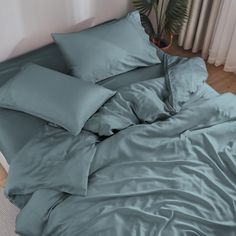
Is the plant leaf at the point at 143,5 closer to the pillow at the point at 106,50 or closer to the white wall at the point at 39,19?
the white wall at the point at 39,19

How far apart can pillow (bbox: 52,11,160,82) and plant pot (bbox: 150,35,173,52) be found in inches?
20.8

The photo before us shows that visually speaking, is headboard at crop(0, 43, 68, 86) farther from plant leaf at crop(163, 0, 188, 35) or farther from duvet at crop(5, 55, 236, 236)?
plant leaf at crop(163, 0, 188, 35)

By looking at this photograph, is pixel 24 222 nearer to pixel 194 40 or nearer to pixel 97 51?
pixel 97 51

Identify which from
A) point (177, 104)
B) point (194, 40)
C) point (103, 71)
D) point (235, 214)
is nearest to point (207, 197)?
point (235, 214)

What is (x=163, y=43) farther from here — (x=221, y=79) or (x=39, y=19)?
(x=39, y=19)

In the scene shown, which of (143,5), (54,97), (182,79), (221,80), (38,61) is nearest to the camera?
(54,97)

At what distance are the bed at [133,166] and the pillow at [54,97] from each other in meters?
0.04

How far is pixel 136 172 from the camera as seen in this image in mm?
1558

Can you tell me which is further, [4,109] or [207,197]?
[4,109]

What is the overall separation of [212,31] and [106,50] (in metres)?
1.12

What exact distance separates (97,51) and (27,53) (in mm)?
488

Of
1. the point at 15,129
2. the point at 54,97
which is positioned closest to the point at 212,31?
the point at 54,97

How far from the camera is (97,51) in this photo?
2.03 m

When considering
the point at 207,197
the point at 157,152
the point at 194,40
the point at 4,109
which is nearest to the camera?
the point at 207,197
